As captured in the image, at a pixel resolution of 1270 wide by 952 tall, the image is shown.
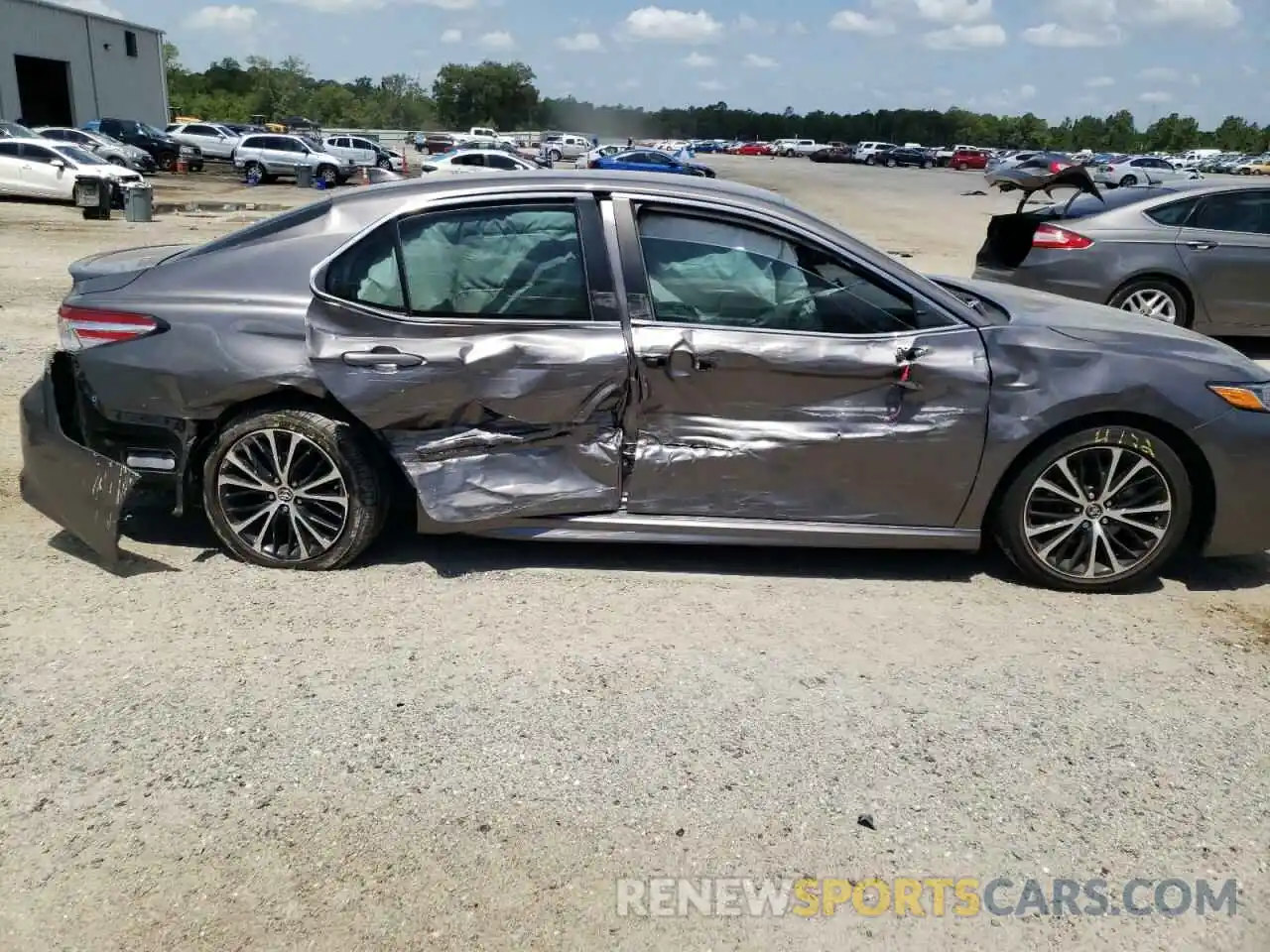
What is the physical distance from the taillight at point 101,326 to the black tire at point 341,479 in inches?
21.3

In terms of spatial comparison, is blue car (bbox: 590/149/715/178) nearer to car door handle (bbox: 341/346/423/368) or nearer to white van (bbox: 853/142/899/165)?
car door handle (bbox: 341/346/423/368)

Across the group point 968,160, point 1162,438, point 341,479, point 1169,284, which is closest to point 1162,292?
point 1169,284

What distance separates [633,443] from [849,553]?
125 cm

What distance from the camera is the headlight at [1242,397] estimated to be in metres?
4.20

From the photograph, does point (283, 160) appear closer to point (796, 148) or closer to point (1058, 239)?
point (1058, 239)

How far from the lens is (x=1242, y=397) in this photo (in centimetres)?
421

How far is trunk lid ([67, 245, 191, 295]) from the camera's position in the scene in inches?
175

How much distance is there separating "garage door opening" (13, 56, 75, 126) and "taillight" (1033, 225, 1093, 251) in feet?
173

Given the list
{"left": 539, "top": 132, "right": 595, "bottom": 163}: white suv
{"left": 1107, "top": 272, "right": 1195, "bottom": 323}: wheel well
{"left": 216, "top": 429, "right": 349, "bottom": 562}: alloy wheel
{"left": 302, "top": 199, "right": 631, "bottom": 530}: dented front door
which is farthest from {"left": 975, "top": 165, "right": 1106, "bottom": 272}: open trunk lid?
{"left": 539, "top": 132, "right": 595, "bottom": 163}: white suv

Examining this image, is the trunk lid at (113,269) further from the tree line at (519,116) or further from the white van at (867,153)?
the white van at (867,153)

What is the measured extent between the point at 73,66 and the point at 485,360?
56.0 m

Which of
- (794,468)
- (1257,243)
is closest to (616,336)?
(794,468)

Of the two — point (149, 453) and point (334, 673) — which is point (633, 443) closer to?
point (334, 673)

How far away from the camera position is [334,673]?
11.9ft
